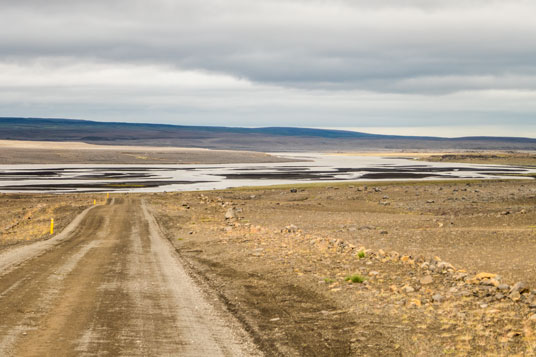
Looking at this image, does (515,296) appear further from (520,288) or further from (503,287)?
(503,287)

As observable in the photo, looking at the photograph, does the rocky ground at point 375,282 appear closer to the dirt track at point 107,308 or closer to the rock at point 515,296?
the rock at point 515,296

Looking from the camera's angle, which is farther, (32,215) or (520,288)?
(32,215)

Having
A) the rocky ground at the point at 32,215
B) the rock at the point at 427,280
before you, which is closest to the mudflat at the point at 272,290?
the rock at the point at 427,280

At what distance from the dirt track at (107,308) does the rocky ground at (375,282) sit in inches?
37.2

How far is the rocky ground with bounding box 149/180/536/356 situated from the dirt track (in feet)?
3.10

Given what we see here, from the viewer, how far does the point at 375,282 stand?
55.0ft

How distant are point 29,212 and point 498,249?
131 ft

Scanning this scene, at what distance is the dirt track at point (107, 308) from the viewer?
10.5 m

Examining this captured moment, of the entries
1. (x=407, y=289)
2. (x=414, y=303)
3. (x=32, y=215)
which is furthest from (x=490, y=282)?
(x=32, y=215)

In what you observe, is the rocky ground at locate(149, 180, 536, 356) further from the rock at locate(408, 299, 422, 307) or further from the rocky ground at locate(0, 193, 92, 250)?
the rocky ground at locate(0, 193, 92, 250)

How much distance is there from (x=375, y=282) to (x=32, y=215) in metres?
37.5

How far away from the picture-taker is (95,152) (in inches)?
6924

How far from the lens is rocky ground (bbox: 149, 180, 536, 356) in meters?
11.2

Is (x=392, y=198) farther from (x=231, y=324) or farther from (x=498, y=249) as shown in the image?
(x=231, y=324)
